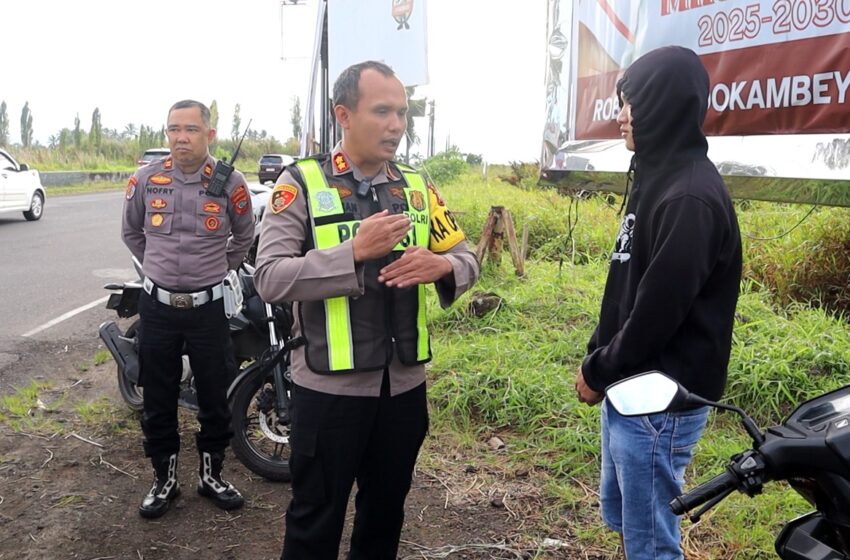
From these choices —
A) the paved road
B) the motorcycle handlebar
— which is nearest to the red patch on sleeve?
the motorcycle handlebar

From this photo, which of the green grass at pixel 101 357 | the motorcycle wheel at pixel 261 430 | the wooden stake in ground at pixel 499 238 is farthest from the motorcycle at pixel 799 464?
the wooden stake in ground at pixel 499 238

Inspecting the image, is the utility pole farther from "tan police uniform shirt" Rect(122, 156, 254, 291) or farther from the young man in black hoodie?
the young man in black hoodie

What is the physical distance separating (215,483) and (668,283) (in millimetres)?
2397

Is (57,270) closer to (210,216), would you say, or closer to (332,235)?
(210,216)

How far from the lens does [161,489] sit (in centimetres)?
327

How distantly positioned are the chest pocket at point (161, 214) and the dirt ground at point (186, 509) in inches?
49.8

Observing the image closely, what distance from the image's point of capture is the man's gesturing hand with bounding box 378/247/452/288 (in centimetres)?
200

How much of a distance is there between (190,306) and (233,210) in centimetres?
51

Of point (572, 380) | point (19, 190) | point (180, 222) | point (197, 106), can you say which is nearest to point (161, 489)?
point (180, 222)

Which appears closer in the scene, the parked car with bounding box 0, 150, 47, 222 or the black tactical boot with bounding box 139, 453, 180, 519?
the black tactical boot with bounding box 139, 453, 180, 519

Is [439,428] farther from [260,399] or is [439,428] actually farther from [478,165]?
[478,165]

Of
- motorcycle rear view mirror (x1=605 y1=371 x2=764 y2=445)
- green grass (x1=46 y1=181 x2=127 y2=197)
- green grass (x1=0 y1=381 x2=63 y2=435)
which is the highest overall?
motorcycle rear view mirror (x1=605 y1=371 x2=764 y2=445)

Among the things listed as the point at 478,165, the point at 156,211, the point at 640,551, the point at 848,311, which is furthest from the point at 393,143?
the point at 478,165

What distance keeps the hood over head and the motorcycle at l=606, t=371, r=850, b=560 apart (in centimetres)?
80
